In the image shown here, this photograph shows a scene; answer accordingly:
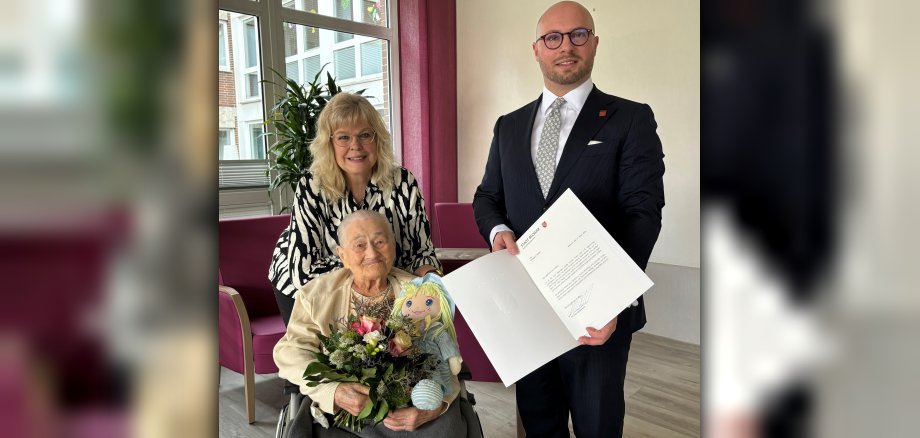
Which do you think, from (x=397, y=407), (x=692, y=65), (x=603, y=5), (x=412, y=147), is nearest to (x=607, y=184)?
(x=397, y=407)

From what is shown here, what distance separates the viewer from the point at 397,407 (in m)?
1.77

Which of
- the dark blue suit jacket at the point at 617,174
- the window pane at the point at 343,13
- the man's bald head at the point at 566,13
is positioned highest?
the window pane at the point at 343,13

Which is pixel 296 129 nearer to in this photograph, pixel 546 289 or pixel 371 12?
pixel 371 12

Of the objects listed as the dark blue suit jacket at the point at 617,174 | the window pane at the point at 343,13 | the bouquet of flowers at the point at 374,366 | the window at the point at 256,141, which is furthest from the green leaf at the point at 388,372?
the window pane at the point at 343,13

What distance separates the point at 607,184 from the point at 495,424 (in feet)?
5.56

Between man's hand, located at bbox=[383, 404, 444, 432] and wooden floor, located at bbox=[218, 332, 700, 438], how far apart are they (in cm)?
121

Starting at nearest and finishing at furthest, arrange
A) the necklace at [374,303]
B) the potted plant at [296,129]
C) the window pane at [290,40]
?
1. the necklace at [374,303]
2. the potted plant at [296,129]
3. the window pane at [290,40]

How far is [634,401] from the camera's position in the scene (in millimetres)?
3213

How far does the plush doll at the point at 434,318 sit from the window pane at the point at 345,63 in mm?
4020

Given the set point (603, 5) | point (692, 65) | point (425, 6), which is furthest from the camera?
point (425, 6)

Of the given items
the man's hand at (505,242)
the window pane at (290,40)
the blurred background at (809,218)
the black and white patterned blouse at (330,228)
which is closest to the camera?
the blurred background at (809,218)

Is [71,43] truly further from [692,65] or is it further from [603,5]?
[603,5]

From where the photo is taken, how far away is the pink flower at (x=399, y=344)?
179 cm

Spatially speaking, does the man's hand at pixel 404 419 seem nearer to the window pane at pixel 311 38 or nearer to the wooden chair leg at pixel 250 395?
the wooden chair leg at pixel 250 395
